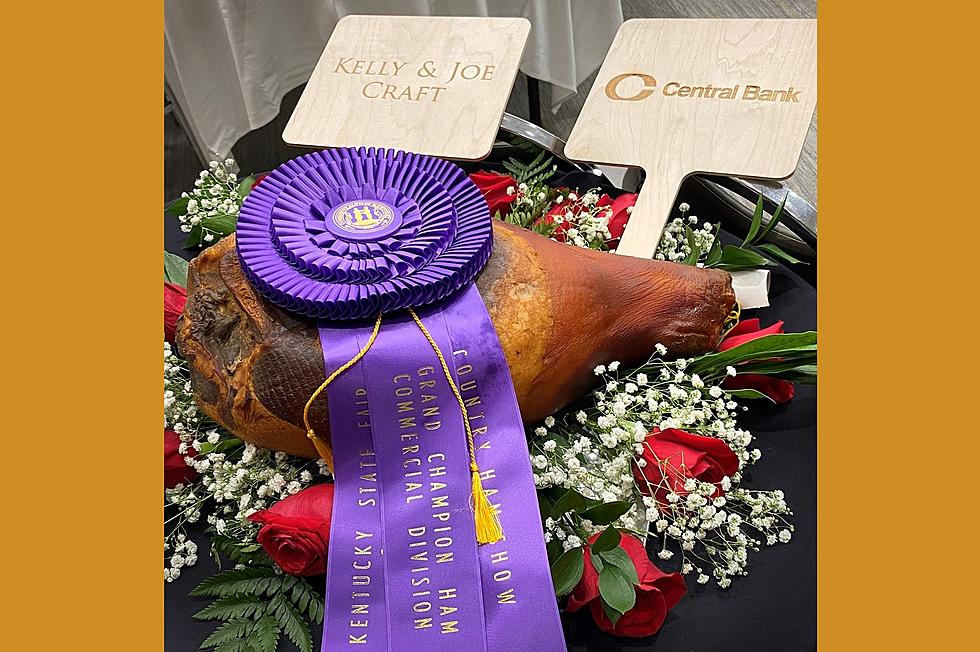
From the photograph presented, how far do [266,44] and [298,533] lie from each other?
131 cm

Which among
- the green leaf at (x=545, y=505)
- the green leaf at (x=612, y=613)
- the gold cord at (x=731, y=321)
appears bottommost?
the green leaf at (x=612, y=613)

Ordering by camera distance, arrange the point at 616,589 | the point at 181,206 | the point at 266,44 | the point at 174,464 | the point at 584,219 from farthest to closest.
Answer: the point at 266,44 < the point at 181,206 < the point at 584,219 < the point at 174,464 < the point at 616,589

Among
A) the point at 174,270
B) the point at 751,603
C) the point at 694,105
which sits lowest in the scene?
the point at 751,603

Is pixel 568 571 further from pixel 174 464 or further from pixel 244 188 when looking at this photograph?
pixel 244 188

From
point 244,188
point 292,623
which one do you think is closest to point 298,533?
point 292,623

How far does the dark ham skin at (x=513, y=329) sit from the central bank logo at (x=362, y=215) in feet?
0.33

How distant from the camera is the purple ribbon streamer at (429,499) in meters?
0.79

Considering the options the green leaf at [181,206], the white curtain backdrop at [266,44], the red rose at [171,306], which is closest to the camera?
the red rose at [171,306]

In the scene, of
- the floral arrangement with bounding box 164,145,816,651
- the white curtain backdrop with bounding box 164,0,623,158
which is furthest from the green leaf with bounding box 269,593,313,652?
the white curtain backdrop with bounding box 164,0,623,158

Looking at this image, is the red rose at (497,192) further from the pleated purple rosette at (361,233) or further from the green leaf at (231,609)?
the green leaf at (231,609)

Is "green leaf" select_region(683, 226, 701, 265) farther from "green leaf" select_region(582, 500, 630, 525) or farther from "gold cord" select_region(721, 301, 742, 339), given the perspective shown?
"green leaf" select_region(582, 500, 630, 525)

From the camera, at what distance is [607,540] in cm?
81

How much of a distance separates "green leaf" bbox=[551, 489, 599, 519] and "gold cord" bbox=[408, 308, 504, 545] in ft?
0.19

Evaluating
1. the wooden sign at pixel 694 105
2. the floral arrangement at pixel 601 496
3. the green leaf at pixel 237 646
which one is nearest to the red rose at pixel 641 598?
the floral arrangement at pixel 601 496
